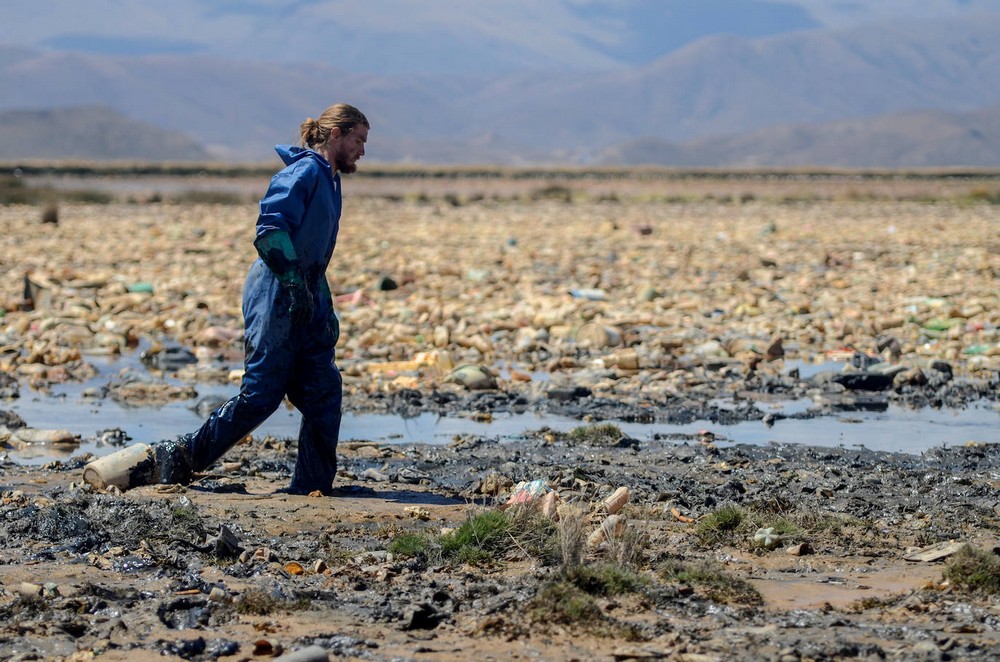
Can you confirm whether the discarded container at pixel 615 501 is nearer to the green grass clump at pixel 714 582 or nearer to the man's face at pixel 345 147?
the green grass clump at pixel 714 582

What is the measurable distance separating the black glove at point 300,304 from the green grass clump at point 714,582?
180cm

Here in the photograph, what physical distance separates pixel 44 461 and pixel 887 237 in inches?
731

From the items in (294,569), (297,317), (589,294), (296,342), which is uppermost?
(297,317)

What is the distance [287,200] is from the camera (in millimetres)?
5566

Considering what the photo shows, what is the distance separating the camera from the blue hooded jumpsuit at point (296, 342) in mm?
5641

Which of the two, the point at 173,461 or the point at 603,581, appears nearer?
the point at 603,581

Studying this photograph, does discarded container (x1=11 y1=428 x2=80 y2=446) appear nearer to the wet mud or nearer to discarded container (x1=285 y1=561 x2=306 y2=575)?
the wet mud


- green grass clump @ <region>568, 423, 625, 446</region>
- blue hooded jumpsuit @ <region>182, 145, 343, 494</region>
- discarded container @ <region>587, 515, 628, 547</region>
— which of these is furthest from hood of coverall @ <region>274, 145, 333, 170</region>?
green grass clump @ <region>568, 423, 625, 446</region>

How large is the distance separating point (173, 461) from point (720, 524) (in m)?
2.23

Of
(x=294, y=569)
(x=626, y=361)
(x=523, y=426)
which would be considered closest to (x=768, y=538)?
(x=294, y=569)

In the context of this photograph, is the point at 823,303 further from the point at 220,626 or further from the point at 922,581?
the point at 220,626

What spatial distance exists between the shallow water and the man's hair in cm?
235

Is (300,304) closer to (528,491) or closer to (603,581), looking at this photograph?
(528,491)

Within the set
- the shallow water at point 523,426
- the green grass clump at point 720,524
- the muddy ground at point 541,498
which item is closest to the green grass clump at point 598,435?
the muddy ground at point 541,498
